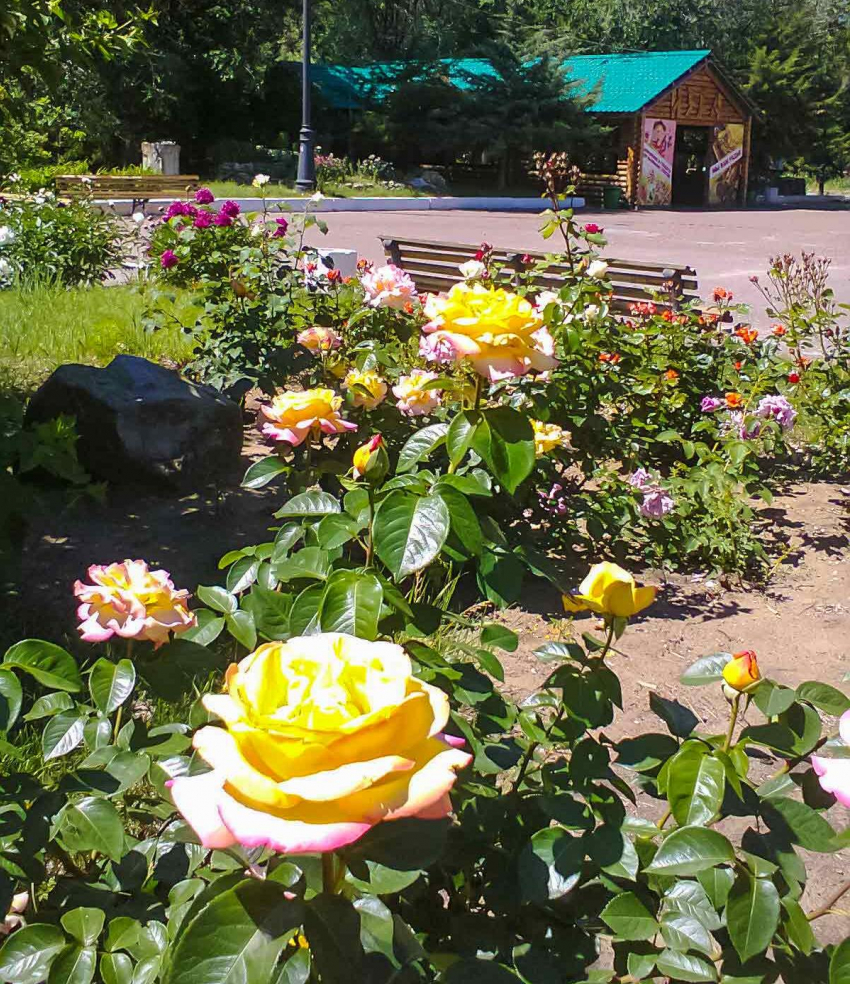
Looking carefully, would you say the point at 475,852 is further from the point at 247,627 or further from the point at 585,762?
the point at 247,627

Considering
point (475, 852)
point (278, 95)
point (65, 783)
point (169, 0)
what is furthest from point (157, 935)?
point (278, 95)

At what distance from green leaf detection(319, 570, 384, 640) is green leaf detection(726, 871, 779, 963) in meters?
0.49

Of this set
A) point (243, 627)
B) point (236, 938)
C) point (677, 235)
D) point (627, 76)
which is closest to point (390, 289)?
Result: point (243, 627)

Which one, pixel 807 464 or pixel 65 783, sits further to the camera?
pixel 807 464

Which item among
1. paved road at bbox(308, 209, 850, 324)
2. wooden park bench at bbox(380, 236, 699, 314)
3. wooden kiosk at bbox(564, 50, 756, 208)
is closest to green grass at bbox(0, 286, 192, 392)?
wooden park bench at bbox(380, 236, 699, 314)

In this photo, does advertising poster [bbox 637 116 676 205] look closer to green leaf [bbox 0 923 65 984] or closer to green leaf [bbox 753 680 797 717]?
green leaf [bbox 753 680 797 717]

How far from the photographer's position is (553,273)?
6.80 m

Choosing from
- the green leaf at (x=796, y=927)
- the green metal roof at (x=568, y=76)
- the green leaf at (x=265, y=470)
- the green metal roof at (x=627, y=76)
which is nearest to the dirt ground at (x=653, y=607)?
the green leaf at (x=265, y=470)

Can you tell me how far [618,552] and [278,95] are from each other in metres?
Result: 29.8

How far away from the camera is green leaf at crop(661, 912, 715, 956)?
3.96 ft

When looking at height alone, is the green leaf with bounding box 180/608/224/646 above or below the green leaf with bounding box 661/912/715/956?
above

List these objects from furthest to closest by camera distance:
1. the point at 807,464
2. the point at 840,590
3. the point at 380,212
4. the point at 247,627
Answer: the point at 380,212, the point at 807,464, the point at 840,590, the point at 247,627

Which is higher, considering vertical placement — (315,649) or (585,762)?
(315,649)

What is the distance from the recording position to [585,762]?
1392 millimetres
